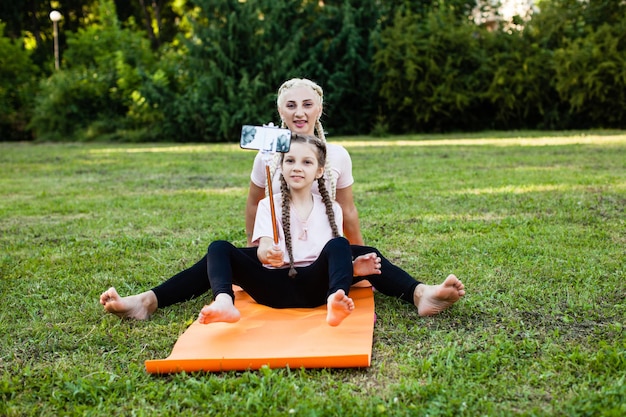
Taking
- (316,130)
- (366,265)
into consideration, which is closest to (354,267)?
(366,265)

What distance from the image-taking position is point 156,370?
7.65 feet

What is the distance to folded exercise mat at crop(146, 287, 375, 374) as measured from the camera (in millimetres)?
2338

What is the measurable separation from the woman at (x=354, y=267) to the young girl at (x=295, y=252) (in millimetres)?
137

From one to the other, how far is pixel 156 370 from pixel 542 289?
1818 mm

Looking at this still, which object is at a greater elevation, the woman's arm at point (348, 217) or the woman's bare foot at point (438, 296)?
the woman's arm at point (348, 217)

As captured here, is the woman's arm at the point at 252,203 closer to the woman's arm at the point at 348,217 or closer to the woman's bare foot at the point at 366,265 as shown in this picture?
the woman's arm at the point at 348,217

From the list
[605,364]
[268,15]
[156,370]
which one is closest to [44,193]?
[156,370]

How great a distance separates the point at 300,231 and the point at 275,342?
0.70m

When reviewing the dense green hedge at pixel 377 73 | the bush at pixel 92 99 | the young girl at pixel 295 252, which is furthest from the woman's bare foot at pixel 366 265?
the bush at pixel 92 99

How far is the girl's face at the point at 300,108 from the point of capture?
340cm

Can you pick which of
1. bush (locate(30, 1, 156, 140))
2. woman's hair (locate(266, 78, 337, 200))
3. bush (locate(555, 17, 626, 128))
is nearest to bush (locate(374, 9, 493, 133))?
bush (locate(555, 17, 626, 128))

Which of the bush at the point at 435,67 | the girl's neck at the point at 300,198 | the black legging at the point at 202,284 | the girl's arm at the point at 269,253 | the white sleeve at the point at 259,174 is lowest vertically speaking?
the black legging at the point at 202,284

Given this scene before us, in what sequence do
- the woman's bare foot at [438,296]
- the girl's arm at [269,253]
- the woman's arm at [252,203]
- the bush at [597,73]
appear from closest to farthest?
1. the woman's bare foot at [438,296]
2. the girl's arm at [269,253]
3. the woman's arm at [252,203]
4. the bush at [597,73]

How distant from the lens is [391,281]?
10.1ft
